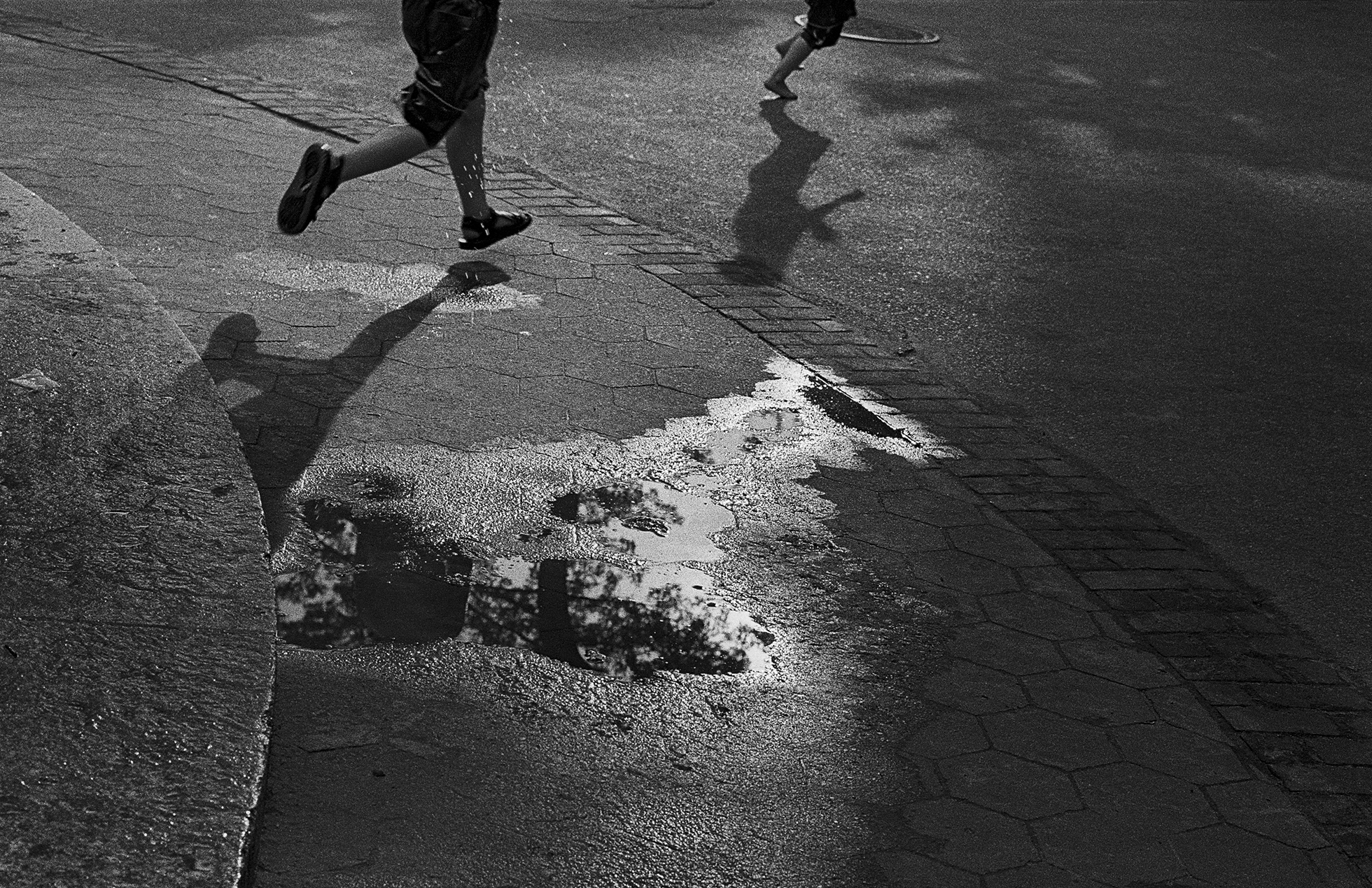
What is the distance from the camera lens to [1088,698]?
3.50 meters

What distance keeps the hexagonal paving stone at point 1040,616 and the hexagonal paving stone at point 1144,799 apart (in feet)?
1.86

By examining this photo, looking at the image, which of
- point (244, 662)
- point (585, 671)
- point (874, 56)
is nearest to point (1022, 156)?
point (874, 56)

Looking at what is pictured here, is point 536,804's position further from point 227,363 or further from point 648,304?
point 648,304

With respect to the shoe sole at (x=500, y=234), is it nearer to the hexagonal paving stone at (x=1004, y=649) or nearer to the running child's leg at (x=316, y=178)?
the running child's leg at (x=316, y=178)

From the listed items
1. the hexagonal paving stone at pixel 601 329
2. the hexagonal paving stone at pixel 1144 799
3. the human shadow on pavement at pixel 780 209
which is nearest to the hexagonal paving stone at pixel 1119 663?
the hexagonal paving stone at pixel 1144 799

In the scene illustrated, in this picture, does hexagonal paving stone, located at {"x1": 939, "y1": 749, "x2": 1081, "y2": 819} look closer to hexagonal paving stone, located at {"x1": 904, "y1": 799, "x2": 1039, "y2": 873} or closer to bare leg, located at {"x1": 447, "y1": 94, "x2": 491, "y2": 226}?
hexagonal paving stone, located at {"x1": 904, "y1": 799, "x2": 1039, "y2": 873}

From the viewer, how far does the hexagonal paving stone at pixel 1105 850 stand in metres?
2.89

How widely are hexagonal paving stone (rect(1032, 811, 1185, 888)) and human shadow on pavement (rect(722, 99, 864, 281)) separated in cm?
349

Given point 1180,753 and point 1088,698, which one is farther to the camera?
point 1088,698

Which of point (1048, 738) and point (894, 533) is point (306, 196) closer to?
point (894, 533)

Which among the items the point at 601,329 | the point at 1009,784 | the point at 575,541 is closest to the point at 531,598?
the point at 575,541

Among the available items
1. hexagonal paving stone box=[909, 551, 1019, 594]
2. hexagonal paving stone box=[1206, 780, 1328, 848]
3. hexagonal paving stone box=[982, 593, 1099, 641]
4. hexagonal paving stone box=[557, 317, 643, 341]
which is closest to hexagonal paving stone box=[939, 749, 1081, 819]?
hexagonal paving stone box=[1206, 780, 1328, 848]

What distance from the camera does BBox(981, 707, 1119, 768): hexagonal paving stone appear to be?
325cm

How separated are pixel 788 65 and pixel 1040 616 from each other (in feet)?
19.5
